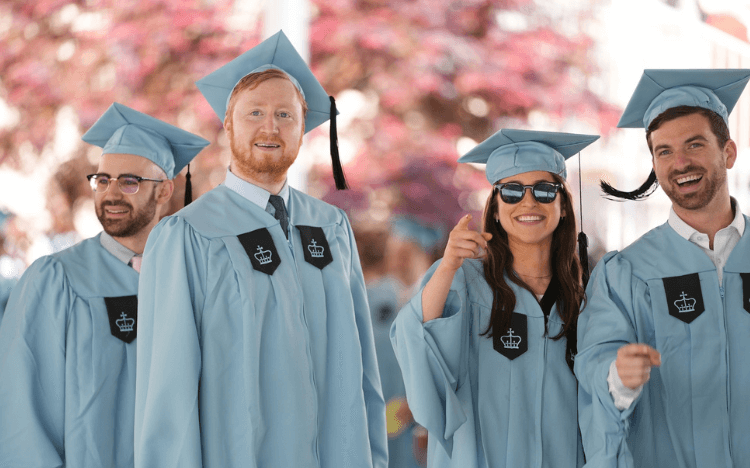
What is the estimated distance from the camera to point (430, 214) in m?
4.12

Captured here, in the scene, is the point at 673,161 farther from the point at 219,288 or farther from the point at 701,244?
the point at 219,288

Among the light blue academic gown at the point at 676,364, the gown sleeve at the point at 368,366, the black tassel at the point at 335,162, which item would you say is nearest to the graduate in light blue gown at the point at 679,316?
the light blue academic gown at the point at 676,364

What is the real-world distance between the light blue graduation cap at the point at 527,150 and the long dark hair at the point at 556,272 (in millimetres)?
75

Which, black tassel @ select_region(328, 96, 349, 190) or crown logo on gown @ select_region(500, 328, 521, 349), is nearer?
crown logo on gown @ select_region(500, 328, 521, 349)

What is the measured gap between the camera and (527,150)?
2.45m

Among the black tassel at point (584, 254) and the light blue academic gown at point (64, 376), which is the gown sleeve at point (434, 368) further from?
the light blue academic gown at point (64, 376)

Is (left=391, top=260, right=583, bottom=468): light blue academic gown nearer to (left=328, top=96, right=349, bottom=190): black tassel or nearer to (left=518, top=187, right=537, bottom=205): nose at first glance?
(left=518, top=187, right=537, bottom=205): nose

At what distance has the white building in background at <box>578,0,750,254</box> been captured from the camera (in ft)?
13.9

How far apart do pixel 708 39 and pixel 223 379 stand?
12.9ft

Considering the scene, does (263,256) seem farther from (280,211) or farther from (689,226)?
(689,226)

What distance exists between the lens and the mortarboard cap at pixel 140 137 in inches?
111

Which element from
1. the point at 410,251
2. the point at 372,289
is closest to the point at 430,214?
the point at 410,251

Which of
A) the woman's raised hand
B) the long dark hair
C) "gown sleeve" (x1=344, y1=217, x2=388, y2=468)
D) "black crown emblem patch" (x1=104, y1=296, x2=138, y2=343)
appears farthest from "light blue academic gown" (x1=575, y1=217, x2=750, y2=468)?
"black crown emblem patch" (x1=104, y1=296, x2=138, y2=343)

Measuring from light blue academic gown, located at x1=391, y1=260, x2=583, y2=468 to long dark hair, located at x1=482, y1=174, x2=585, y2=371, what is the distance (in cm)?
4
